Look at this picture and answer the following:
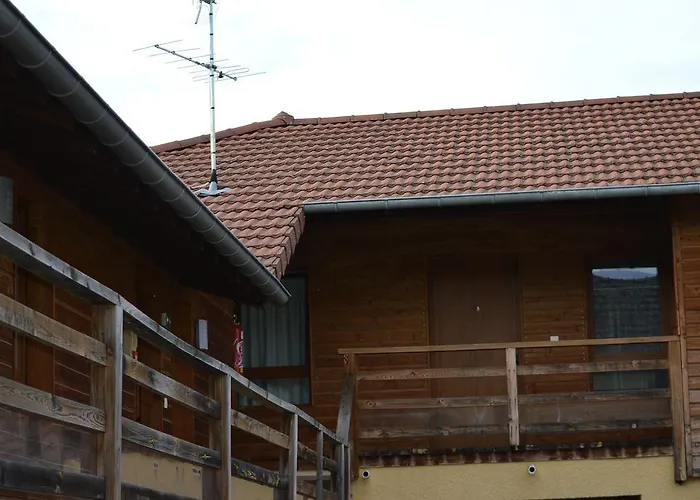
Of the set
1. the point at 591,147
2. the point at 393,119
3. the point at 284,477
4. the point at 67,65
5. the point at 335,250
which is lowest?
the point at 284,477

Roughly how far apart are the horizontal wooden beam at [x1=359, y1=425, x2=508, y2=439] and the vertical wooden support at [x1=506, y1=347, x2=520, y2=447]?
107 millimetres

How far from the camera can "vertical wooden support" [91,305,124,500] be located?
5863mm

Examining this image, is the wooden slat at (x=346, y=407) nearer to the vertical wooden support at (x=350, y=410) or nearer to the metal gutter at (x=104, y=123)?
the vertical wooden support at (x=350, y=410)

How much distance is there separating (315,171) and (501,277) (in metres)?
2.45

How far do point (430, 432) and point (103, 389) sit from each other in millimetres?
8533

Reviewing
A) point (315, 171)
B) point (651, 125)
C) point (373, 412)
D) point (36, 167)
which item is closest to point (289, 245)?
point (373, 412)

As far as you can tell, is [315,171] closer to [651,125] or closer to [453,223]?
[453,223]

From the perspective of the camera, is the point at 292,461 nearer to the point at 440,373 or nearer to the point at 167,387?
the point at 167,387

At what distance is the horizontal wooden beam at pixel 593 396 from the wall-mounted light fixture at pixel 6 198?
6.63 meters

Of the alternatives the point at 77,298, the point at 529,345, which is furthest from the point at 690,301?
the point at 77,298

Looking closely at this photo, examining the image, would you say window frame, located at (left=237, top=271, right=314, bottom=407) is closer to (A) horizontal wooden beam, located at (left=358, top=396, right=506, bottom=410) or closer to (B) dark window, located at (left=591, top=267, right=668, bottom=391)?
(A) horizontal wooden beam, located at (left=358, top=396, right=506, bottom=410)

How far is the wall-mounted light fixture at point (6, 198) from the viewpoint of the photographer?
28.2 ft

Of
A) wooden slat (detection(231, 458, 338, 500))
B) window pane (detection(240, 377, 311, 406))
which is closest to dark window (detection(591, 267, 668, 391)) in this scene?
window pane (detection(240, 377, 311, 406))

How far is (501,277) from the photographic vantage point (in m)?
16.0
